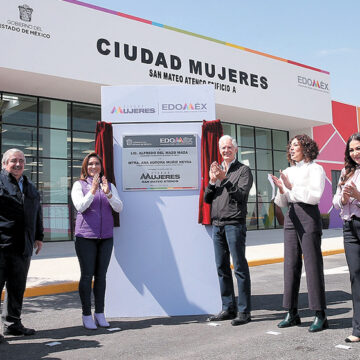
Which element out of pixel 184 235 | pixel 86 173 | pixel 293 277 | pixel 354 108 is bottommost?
pixel 293 277

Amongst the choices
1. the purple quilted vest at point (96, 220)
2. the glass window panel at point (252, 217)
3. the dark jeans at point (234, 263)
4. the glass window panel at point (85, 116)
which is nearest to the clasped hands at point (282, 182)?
the dark jeans at point (234, 263)

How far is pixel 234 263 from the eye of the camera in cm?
→ 452

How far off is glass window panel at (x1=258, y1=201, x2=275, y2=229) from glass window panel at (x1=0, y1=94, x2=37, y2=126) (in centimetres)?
1161

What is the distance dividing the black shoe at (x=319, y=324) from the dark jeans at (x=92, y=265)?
7.28ft

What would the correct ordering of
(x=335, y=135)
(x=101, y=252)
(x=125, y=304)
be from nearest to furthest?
(x=101, y=252), (x=125, y=304), (x=335, y=135)

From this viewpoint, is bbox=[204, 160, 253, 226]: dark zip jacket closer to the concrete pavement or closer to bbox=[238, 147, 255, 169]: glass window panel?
the concrete pavement

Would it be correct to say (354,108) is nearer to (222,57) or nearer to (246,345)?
(222,57)

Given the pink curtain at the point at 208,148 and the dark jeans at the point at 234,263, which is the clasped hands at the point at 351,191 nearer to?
the dark jeans at the point at 234,263

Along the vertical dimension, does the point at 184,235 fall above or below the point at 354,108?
below

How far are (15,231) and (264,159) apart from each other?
1884cm

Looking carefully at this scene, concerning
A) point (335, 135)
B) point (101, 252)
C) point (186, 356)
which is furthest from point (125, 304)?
point (335, 135)

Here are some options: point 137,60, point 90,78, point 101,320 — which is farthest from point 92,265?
point 137,60

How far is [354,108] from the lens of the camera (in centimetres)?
2400

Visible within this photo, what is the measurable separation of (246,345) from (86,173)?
2494 mm
